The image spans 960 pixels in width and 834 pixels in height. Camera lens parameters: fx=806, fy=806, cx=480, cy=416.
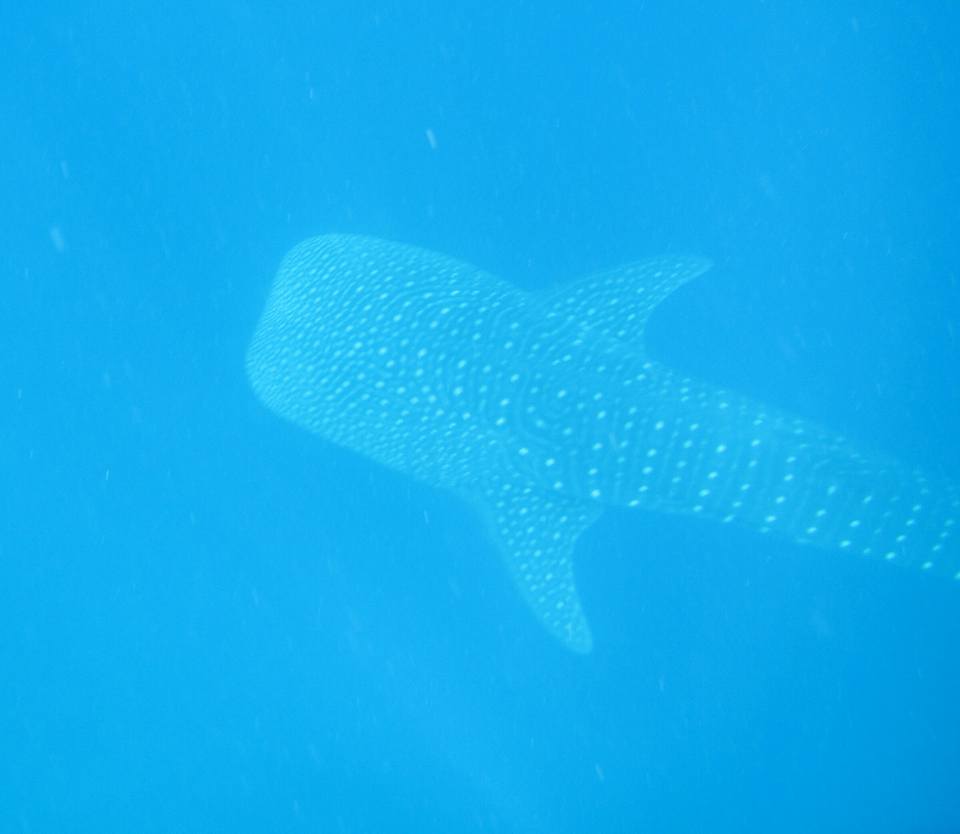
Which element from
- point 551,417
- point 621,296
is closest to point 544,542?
point 551,417

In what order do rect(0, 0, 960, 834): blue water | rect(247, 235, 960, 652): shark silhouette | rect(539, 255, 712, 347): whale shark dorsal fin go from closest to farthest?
1. rect(247, 235, 960, 652): shark silhouette
2. rect(539, 255, 712, 347): whale shark dorsal fin
3. rect(0, 0, 960, 834): blue water

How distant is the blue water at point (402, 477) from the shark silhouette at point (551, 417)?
2.46 ft

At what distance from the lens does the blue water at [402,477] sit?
3.54 m

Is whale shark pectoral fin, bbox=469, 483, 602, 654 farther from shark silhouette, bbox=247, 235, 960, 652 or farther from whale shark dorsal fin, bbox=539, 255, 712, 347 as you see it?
whale shark dorsal fin, bbox=539, 255, 712, 347

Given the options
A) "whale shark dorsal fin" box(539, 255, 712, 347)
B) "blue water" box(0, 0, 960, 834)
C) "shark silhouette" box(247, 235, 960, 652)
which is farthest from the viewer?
"blue water" box(0, 0, 960, 834)

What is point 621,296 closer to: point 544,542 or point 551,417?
point 551,417

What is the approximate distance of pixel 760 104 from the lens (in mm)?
3496

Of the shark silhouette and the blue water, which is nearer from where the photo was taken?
the shark silhouette

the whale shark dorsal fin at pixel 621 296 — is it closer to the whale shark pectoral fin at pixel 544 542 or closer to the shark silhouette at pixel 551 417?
the shark silhouette at pixel 551 417

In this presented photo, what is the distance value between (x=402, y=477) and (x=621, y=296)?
1346 mm

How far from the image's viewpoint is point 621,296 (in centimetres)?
272

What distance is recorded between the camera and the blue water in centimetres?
354

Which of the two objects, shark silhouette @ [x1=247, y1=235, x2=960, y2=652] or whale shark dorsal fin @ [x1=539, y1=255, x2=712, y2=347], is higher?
whale shark dorsal fin @ [x1=539, y1=255, x2=712, y2=347]

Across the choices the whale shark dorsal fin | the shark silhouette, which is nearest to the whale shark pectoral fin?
the shark silhouette
